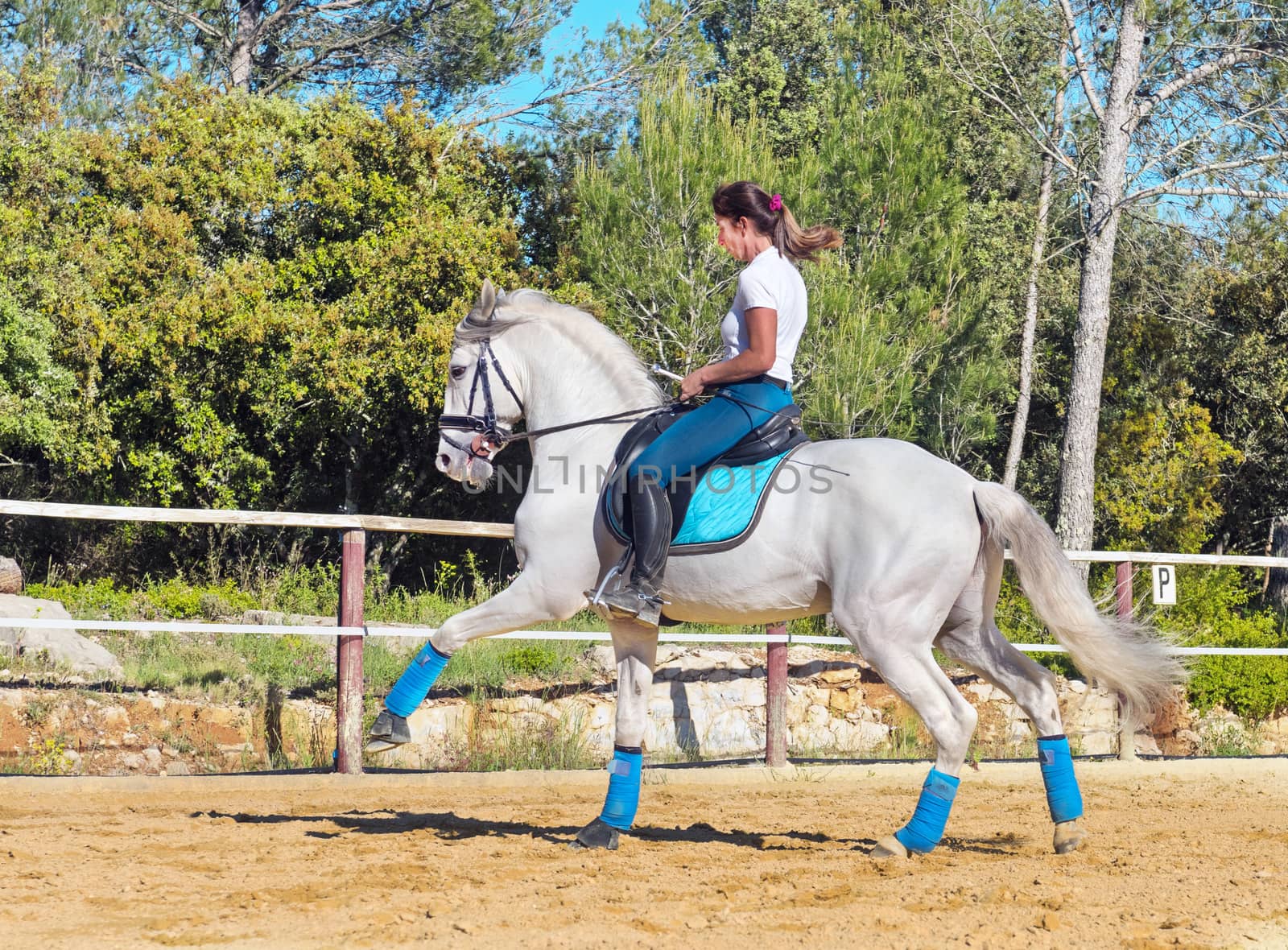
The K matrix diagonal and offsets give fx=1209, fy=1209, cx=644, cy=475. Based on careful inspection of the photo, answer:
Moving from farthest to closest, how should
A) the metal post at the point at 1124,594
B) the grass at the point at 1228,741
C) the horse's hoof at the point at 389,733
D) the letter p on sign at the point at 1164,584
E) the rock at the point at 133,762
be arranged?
the grass at the point at 1228,741
the letter p on sign at the point at 1164,584
the metal post at the point at 1124,594
the rock at the point at 133,762
the horse's hoof at the point at 389,733

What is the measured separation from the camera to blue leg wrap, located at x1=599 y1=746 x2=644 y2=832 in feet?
17.4

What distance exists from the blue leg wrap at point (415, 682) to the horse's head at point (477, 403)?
32.3 inches

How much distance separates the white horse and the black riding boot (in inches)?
5.5

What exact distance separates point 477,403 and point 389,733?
62.0 inches

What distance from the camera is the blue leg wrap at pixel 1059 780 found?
5250mm

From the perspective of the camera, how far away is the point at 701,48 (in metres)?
22.1

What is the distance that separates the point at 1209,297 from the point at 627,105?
1118cm

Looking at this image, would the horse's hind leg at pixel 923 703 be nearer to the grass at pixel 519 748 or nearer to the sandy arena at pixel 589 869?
the sandy arena at pixel 589 869

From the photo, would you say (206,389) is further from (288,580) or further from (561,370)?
(561,370)

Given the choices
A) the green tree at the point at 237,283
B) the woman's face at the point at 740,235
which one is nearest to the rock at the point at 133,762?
the woman's face at the point at 740,235

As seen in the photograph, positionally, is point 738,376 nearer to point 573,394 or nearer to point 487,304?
point 573,394

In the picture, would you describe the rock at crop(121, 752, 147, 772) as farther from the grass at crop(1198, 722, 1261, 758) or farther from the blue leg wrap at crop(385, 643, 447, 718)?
the grass at crop(1198, 722, 1261, 758)

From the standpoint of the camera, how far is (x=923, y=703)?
4.93m

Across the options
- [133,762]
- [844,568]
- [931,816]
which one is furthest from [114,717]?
[931,816]
